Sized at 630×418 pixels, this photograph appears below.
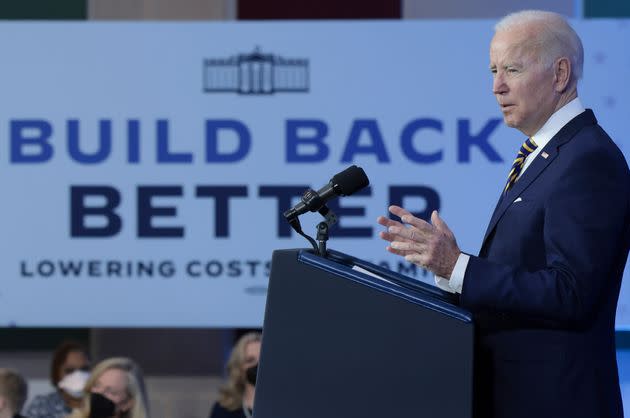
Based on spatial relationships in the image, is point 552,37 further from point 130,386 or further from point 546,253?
point 130,386

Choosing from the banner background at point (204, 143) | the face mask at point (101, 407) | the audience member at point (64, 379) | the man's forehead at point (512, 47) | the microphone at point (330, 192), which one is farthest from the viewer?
the audience member at point (64, 379)

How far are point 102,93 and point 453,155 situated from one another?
5.16ft

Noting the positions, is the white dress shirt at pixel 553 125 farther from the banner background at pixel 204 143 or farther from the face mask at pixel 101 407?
the banner background at pixel 204 143

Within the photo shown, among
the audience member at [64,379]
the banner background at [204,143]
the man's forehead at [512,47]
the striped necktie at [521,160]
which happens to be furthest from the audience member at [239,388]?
the man's forehead at [512,47]

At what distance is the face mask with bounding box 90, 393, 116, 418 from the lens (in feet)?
12.6

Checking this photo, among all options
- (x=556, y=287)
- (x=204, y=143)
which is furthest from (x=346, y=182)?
(x=204, y=143)

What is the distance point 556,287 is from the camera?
170cm

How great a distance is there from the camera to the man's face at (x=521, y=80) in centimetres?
189

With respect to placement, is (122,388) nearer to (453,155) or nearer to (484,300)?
(453,155)

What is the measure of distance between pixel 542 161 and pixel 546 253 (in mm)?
193

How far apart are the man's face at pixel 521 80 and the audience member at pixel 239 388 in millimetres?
2575

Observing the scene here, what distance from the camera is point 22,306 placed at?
4.45 m

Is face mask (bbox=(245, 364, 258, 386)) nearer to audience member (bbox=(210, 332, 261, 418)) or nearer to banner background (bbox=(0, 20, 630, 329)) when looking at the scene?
audience member (bbox=(210, 332, 261, 418))

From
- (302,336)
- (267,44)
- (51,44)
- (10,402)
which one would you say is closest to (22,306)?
(10,402)
